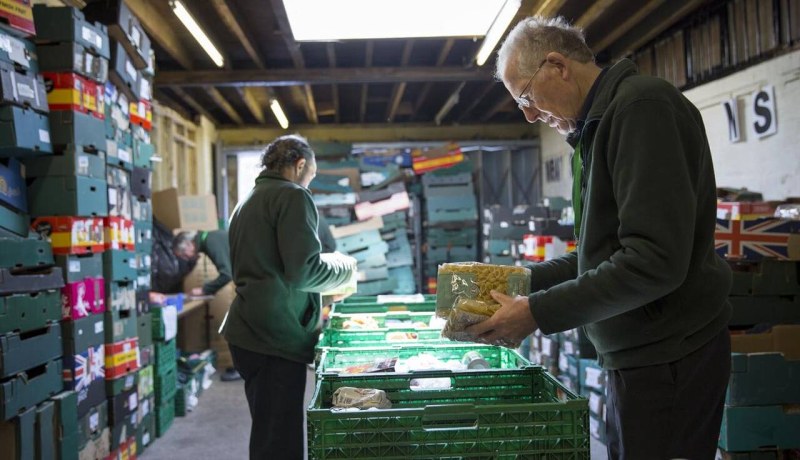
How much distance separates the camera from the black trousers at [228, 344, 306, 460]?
2.59 m

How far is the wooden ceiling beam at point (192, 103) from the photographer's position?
788 centimetres

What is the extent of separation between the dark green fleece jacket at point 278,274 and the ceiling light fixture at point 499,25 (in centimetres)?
176

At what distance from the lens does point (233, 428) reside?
15.6 feet

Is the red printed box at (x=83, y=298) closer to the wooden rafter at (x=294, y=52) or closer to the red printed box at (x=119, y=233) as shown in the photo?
the red printed box at (x=119, y=233)

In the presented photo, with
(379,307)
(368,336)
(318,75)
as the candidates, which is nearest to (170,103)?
(318,75)

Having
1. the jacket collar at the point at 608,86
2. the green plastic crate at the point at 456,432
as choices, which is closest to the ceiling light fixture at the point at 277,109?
the jacket collar at the point at 608,86

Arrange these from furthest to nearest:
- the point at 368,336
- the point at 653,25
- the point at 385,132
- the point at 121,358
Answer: the point at 385,132 < the point at 653,25 < the point at 121,358 < the point at 368,336

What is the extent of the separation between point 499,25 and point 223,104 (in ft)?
16.6

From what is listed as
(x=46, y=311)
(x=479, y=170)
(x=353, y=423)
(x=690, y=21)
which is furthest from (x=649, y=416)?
(x=479, y=170)

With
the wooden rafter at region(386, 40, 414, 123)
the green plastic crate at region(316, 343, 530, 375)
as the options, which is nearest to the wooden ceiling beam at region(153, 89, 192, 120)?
the wooden rafter at region(386, 40, 414, 123)

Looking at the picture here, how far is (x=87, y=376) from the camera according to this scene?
337 centimetres

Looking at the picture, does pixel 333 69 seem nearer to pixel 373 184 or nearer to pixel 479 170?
pixel 373 184

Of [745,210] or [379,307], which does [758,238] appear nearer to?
[745,210]

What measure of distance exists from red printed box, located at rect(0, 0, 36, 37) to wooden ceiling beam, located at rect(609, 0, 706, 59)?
457 centimetres
